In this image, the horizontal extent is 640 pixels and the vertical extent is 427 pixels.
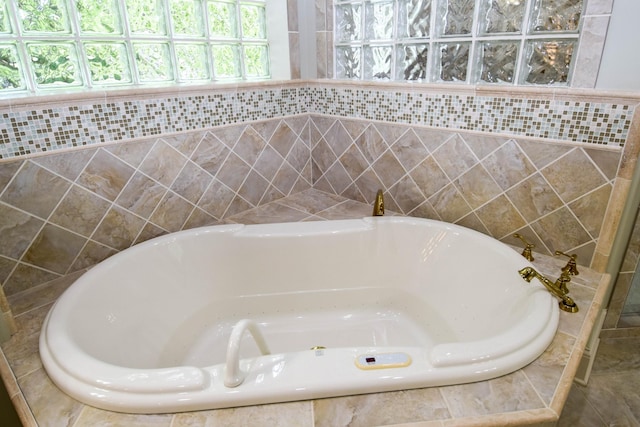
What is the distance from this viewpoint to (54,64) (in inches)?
57.8

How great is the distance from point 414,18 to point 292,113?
30.9 inches

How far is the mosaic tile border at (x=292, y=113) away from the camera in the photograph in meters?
1.34

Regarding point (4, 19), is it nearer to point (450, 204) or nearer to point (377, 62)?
point (377, 62)

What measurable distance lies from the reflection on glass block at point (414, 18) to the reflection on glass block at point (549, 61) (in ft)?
1.47

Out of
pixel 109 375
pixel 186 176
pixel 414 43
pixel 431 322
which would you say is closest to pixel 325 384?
pixel 109 375

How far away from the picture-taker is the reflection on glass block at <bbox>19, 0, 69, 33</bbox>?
136 centimetres

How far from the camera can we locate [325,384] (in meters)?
0.95

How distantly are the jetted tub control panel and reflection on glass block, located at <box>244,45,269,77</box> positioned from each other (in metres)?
1.62

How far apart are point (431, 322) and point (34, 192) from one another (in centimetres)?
168

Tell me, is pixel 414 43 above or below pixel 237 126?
above

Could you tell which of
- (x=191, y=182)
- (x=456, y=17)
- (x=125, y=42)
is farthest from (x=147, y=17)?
(x=456, y=17)

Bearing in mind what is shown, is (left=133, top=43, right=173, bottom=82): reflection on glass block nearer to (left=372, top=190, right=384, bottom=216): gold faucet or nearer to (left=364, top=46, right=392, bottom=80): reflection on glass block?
(left=364, top=46, right=392, bottom=80): reflection on glass block

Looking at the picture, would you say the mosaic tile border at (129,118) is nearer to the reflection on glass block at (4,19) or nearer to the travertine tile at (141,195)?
the travertine tile at (141,195)

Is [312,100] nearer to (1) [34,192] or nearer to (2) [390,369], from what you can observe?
(1) [34,192]
